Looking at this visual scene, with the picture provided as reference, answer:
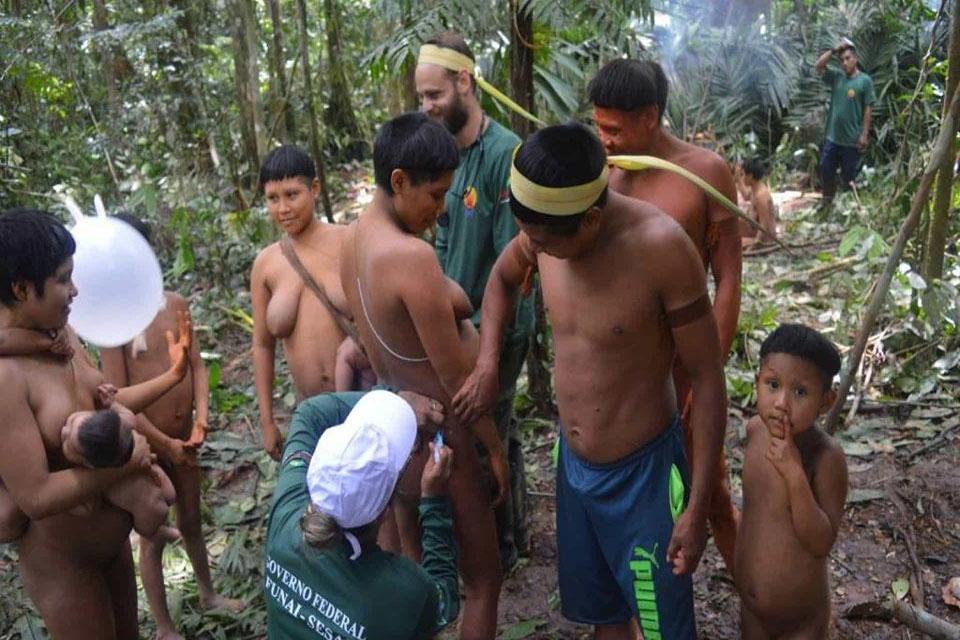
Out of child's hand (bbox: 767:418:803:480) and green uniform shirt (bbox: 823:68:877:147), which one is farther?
green uniform shirt (bbox: 823:68:877:147)

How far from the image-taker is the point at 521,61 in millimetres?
4219

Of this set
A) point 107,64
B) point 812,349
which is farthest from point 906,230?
point 107,64

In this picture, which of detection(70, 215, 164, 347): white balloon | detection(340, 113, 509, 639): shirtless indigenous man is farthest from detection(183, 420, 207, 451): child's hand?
detection(340, 113, 509, 639): shirtless indigenous man

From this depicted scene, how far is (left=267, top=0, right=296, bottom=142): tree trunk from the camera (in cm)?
791

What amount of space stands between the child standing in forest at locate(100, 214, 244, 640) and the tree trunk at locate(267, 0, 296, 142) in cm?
505

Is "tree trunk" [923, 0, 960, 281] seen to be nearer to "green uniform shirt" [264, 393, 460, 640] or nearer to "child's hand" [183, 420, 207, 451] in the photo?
"green uniform shirt" [264, 393, 460, 640]

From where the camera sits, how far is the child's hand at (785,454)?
2260 millimetres

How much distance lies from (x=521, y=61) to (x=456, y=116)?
3.34 feet

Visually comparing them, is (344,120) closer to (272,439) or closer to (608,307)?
(272,439)

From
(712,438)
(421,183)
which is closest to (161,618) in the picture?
(421,183)

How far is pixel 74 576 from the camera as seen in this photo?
2.49 meters

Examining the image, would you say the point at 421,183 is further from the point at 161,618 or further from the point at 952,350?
the point at 952,350

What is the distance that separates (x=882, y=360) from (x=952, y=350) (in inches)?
16.5

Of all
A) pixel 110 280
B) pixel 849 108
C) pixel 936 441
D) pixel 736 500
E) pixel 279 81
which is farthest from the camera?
pixel 849 108
